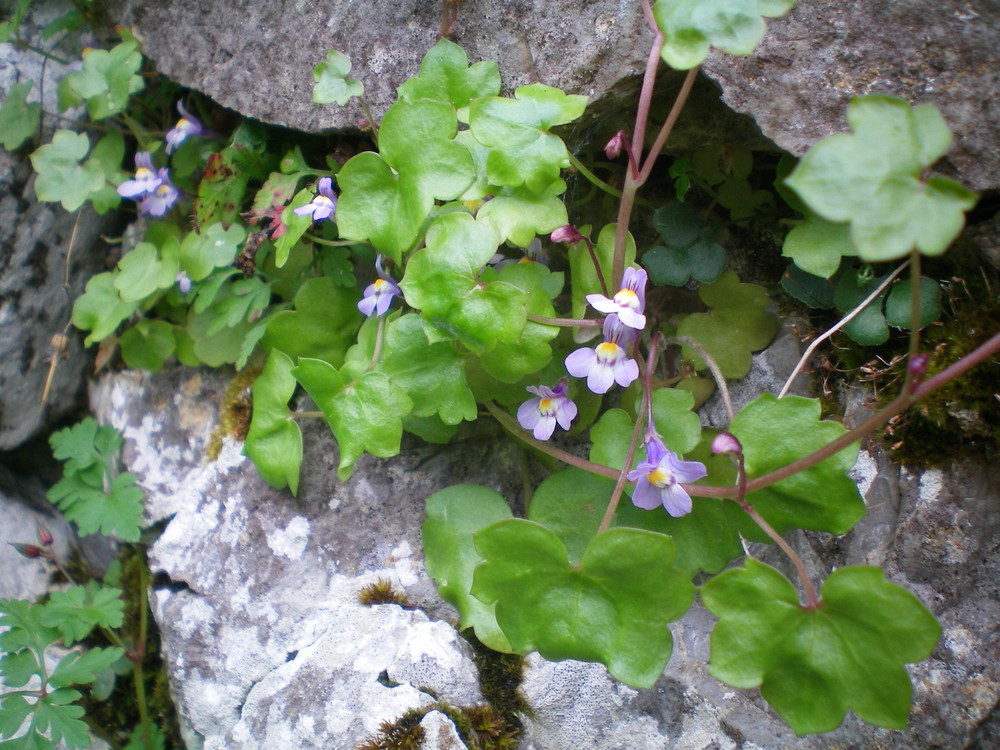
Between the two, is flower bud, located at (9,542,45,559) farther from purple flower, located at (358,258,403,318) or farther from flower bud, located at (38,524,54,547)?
purple flower, located at (358,258,403,318)

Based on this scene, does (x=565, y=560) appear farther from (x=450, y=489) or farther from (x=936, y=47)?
(x=936, y=47)

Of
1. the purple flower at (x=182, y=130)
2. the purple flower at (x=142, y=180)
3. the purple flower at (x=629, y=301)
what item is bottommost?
the purple flower at (x=142, y=180)

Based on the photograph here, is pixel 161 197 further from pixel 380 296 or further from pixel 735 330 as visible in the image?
pixel 735 330

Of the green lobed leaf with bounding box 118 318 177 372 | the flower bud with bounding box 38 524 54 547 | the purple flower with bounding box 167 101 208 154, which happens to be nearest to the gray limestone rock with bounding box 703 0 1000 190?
the purple flower with bounding box 167 101 208 154

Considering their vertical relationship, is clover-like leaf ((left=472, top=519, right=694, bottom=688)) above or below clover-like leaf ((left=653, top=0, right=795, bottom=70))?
below

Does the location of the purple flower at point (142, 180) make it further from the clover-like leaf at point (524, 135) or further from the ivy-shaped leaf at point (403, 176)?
the clover-like leaf at point (524, 135)

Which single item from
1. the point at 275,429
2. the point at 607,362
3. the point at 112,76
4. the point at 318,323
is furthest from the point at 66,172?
the point at 607,362

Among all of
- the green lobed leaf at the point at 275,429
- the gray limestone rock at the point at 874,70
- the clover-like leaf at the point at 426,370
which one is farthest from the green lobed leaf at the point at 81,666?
the gray limestone rock at the point at 874,70
